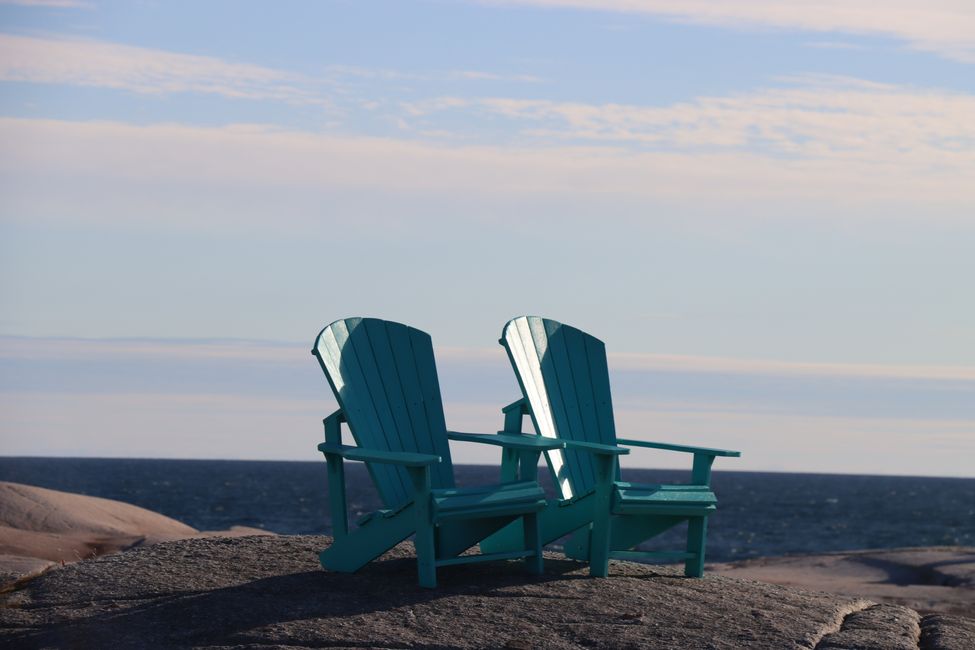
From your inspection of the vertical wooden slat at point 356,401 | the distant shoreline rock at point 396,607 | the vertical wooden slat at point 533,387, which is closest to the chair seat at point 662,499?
the distant shoreline rock at point 396,607

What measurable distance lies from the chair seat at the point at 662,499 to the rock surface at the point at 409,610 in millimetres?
286

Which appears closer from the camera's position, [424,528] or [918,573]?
[424,528]

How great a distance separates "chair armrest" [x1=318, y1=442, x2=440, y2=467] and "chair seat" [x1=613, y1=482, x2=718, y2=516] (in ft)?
2.50

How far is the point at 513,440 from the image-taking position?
486 centimetres

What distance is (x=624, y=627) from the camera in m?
4.10

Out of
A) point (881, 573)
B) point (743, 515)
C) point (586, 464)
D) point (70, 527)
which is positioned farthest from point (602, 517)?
point (743, 515)

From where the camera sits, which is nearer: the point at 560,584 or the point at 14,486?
the point at 560,584

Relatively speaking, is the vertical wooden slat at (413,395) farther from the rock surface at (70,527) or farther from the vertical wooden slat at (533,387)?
the rock surface at (70,527)

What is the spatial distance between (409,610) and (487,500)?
53 centimetres

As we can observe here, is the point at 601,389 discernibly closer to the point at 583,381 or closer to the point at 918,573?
the point at 583,381

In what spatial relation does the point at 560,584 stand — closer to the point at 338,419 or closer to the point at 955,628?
the point at 338,419

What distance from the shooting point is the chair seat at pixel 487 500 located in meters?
4.39

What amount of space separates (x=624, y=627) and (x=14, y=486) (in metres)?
6.53

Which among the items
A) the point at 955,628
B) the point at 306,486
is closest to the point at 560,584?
the point at 955,628
